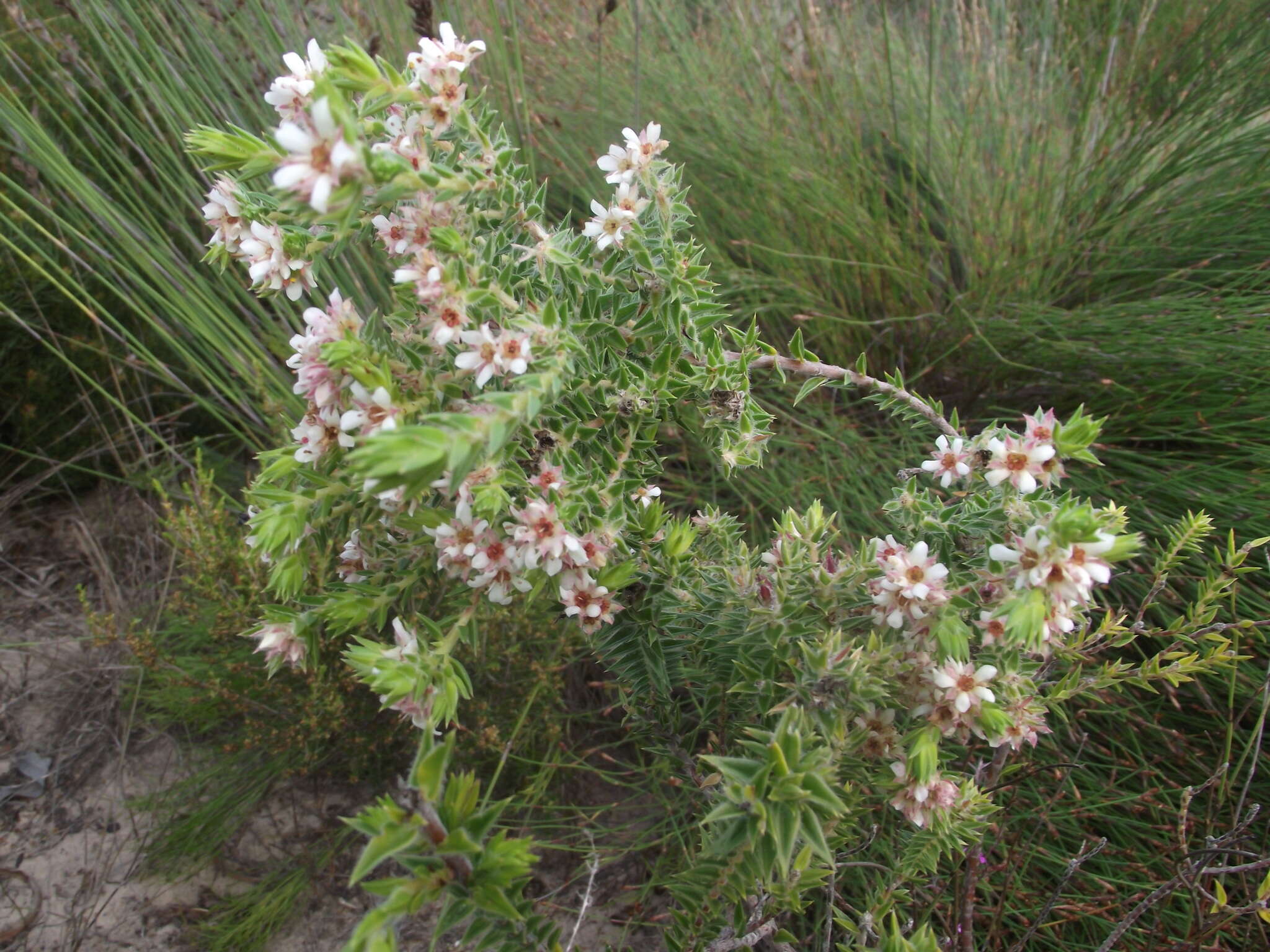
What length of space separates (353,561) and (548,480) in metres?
0.32

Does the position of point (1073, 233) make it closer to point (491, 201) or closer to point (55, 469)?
point (491, 201)

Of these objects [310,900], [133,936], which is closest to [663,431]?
[310,900]

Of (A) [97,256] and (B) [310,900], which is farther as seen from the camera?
(A) [97,256]

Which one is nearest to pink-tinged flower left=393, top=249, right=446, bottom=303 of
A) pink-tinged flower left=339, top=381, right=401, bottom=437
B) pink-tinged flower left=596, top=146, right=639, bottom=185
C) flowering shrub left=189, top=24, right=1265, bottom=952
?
flowering shrub left=189, top=24, right=1265, bottom=952

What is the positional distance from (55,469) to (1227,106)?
3648 millimetres

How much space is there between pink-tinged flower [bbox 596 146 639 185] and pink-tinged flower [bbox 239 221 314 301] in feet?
1.39

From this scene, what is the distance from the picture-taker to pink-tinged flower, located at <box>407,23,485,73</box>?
986 millimetres

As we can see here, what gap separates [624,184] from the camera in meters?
1.13

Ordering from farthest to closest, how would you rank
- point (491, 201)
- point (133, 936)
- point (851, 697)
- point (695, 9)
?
1. point (695, 9)
2. point (133, 936)
3. point (491, 201)
4. point (851, 697)

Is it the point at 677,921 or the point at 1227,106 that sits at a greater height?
the point at 677,921

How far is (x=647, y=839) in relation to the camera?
6.45 ft

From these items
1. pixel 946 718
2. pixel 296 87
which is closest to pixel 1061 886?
pixel 946 718

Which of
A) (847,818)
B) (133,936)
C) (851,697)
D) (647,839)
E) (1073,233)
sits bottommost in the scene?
(647,839)

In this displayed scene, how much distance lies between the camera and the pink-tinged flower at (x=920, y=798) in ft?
3.29
